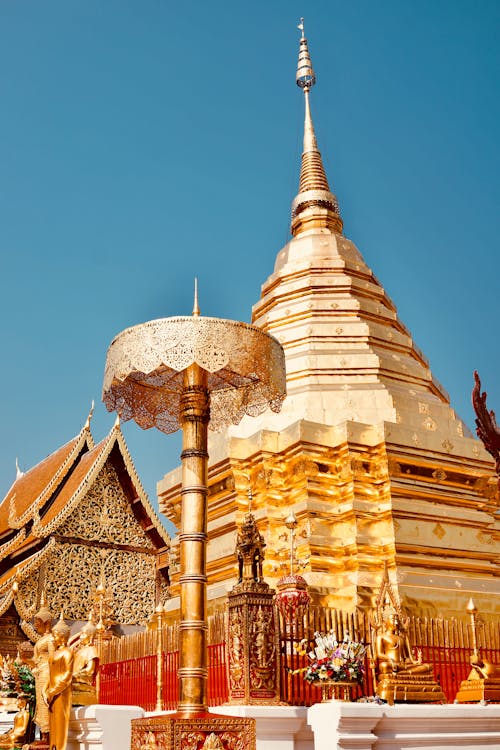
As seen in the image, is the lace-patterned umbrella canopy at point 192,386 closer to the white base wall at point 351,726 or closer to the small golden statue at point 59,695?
the white base wall at point 351,726

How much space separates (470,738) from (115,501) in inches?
413

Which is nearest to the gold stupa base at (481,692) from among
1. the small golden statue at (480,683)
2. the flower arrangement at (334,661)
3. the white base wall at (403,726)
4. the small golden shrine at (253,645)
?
the small golden statue at (480,683)

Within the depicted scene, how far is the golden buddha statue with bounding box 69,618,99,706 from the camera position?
8.01 metres

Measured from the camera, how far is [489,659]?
8.15 metres

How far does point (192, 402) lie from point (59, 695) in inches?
121

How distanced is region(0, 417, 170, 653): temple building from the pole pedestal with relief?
321 inches

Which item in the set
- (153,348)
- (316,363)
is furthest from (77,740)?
(316,363)

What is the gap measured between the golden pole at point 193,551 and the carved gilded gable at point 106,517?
10.1 metres

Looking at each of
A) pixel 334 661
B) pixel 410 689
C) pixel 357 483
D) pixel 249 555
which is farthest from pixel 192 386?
pixel 357 483

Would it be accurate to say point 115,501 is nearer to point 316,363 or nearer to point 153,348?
point 316,363

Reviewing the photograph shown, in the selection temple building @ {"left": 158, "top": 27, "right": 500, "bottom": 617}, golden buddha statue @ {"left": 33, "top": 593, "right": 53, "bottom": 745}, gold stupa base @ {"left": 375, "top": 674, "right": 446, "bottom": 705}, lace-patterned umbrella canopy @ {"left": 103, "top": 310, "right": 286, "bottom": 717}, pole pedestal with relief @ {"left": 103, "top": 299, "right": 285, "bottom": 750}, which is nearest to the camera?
pole pedestal with relief @ {"left": 103, "top": 299, "right": 285, "bottom": 750}

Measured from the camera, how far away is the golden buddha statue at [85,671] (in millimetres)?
8008

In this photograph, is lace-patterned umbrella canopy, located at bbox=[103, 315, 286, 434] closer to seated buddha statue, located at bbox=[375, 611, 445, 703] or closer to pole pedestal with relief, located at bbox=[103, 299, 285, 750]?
pole pedestal with relief, located at bbox=[103, 299, 285, 750]

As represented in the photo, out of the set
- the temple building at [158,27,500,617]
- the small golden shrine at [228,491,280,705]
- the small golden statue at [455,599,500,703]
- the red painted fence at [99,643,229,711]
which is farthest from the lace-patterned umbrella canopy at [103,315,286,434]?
the temple building at [158,27,500,617]
